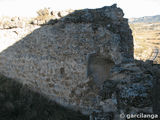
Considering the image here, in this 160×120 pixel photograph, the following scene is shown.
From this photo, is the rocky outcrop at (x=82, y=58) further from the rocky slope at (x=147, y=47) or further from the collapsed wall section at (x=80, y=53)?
the rocky slope at (x=147, y=47)

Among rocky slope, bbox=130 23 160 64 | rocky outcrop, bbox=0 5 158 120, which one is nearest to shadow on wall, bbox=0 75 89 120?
rocky outcrop, bbox=0 5 158 120

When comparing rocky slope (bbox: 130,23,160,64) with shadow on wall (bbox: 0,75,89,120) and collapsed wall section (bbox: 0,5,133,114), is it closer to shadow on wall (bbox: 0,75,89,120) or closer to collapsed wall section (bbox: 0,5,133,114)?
collapsed wall section (bbox: 0,5,133,114)

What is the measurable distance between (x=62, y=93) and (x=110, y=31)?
2.30 meters

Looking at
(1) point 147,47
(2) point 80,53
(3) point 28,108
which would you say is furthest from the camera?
(1) point 147,47

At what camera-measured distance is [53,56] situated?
5684 mm

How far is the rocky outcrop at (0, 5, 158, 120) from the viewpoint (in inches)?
180

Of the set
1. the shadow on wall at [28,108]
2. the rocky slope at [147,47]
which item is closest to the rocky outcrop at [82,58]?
the shadow on wall at [28,108]

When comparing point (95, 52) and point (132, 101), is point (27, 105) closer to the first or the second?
point (95, 52)

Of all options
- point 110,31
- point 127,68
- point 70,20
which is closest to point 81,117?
point 127,68

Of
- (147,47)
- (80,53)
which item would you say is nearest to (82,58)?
(80,53)

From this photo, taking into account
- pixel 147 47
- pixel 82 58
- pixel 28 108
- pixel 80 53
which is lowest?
pixel 28 108

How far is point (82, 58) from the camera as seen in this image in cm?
501

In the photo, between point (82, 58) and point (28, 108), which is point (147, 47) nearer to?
point (82, 58)

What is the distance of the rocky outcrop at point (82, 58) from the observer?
456cm
